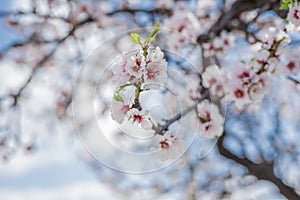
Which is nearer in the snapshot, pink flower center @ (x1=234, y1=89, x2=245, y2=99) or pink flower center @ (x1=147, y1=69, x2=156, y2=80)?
pink flower center @ (x1=147, y1=69, x2=156, y2=80)

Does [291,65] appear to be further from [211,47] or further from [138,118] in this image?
[211,47]

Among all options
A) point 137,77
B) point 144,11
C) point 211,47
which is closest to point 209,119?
point 137,77

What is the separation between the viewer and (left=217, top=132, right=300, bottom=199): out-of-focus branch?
7.54 ft

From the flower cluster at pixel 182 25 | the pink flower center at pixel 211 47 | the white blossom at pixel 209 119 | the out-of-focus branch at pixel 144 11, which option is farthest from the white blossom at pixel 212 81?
the out-of-focus branch at pixel 144 11

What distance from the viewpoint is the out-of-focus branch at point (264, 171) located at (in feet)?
7.54

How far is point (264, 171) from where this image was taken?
2.33 meters

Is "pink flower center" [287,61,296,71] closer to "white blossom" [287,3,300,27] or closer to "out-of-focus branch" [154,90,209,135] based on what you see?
"white blossom" [287,3,300,27]

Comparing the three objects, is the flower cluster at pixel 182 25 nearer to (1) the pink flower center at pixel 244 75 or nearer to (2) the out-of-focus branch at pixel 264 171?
(2) the out-of-focus branch at pixel 264 171

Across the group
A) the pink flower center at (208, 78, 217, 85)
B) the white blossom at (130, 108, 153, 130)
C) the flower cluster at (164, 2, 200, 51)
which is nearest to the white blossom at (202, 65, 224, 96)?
the pink flower center at (208, 78, 217, 85)

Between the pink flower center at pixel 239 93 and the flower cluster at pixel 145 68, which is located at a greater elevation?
the pink flower center at pixel 239 93

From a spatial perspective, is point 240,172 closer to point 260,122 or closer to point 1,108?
point 260,122

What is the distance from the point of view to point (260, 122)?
3730mm

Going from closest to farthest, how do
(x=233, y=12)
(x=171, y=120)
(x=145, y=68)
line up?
1. (x=145, y=68)
2. (x=171, y=120)
3. (x=233, y=12)

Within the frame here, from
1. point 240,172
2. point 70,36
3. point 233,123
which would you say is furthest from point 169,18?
point 240,172
